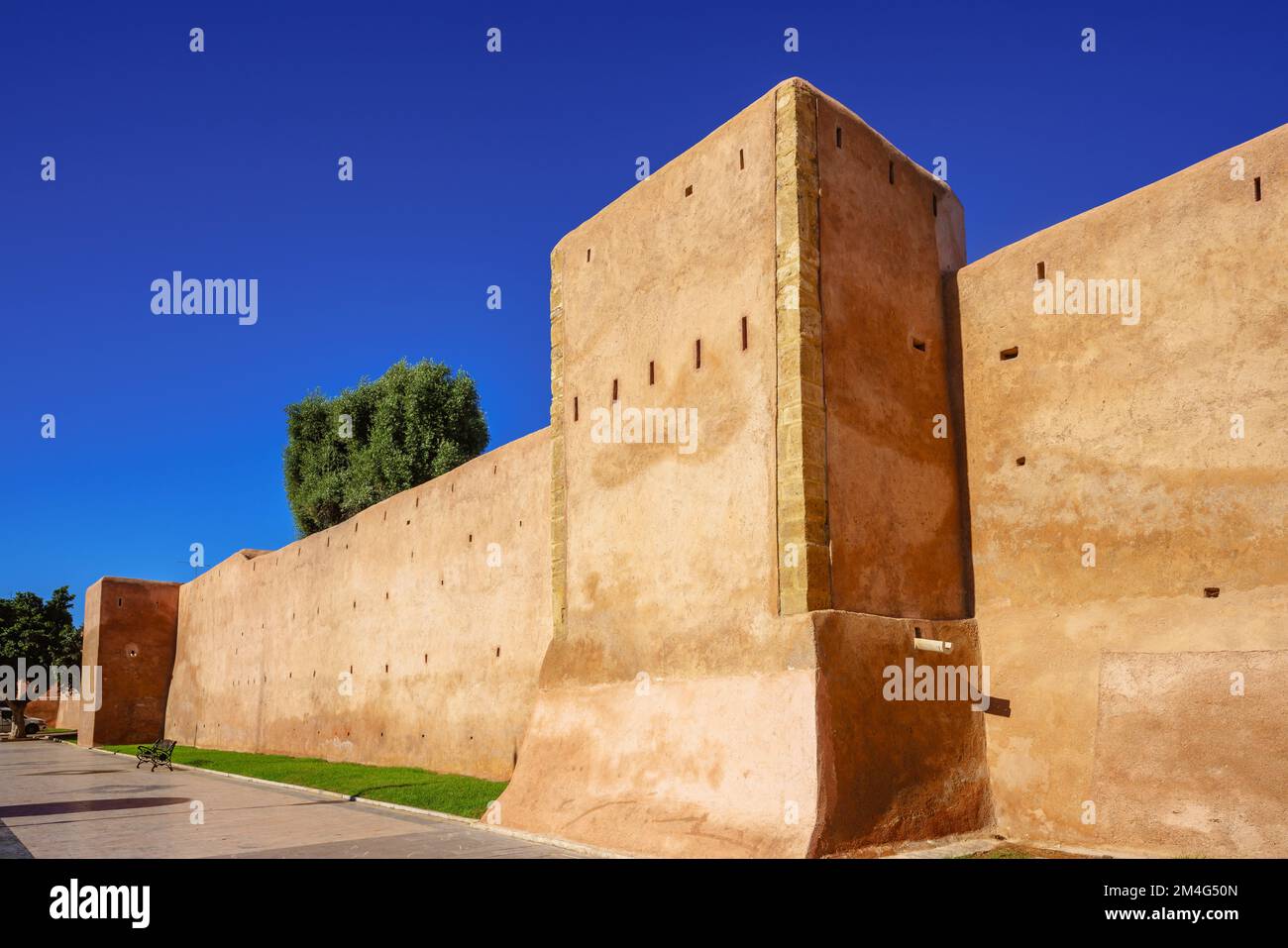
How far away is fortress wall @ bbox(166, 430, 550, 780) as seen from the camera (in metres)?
13.6

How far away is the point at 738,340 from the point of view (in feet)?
30.2

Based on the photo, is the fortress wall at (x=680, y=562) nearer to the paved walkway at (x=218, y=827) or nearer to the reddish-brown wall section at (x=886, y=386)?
the reddish-brown wall section at (x=886, y=386)

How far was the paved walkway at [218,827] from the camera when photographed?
817 centimetres

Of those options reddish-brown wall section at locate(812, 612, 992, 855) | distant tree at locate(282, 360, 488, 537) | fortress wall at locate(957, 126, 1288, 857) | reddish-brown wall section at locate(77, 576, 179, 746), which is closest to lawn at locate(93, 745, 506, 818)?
reddish-brown wall section at locate(812, 612, 992, 855)

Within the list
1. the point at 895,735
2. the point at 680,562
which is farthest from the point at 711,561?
the point at 895,735

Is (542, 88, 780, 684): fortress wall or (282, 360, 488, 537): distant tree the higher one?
(282, 360, 488, 537): distant tree

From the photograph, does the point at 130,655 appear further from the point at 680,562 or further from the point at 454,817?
the point at 680,562

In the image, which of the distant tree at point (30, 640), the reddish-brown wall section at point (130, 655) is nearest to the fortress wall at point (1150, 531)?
the reddish-brown wall section at point (130, 655)

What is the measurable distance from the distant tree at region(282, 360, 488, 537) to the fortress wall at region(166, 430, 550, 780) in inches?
319

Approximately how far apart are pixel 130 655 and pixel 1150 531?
1168 inches

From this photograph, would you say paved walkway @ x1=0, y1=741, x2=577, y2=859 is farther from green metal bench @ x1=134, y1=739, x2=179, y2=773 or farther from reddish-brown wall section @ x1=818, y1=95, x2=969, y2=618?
reddish-brown wall section @ x1=818, y1=95, x2=969, y2=618

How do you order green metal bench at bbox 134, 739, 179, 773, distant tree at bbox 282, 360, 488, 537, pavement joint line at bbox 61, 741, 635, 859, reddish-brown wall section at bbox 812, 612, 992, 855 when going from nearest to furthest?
reddish-brown wall section at bbox 812, 612, 992, 855 < pavement joint line at bbox 61, 741, 635, 859 < green metal bench at bbox 134, 739, 179, 773 < distant tree at bbox 282, 360, 488, 537

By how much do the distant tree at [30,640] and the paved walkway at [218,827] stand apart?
2170 centimetres
